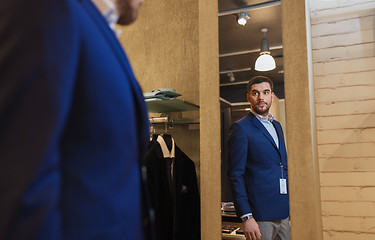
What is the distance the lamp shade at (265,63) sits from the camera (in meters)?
1.96

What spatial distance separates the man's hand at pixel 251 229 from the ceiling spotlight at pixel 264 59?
0.94m

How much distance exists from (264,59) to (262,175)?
2.35ft

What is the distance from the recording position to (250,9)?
81.4 inches

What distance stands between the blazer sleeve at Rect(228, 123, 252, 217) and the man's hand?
0.20 feet

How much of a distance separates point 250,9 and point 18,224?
1.95 meters

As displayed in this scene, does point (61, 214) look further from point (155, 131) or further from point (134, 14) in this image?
point (155, 131)

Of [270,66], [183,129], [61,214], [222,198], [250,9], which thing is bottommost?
[222,198]

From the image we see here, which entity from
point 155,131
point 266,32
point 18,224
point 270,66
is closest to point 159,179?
point 155,131

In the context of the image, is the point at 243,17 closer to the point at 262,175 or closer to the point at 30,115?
the point at 262,175

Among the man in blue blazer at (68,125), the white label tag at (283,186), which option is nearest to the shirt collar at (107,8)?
the man in blue blazer at (68,125)

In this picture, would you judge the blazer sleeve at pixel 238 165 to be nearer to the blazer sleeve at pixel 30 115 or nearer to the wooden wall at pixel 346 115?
the wooden wall at pixel 346 115

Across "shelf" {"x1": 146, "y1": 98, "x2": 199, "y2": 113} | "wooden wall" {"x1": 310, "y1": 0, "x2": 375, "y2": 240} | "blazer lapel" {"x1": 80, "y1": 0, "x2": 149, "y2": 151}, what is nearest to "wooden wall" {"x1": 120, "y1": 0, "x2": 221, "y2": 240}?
"shelf" {"x1": 146, "y1": 98, "x2": 199, "y2": 113}

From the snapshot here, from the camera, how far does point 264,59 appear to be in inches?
77.8

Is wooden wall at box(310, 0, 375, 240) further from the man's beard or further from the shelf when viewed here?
the shelf
